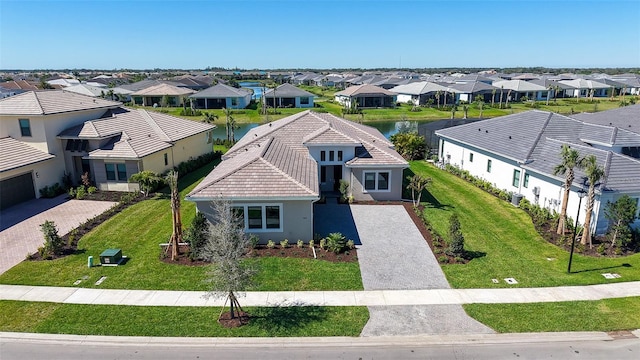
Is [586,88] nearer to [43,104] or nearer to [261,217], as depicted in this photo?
[261,217]

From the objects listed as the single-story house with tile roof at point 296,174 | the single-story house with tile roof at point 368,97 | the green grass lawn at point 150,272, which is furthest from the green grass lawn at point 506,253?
the single-story house with tile roof at point 368,97

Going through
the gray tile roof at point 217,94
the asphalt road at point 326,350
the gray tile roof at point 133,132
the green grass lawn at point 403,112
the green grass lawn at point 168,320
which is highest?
the gray tile roof at point 217,94

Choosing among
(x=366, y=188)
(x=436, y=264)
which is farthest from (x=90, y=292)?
(x=366, y=188)

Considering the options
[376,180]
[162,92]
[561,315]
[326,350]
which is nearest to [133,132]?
[376,180]

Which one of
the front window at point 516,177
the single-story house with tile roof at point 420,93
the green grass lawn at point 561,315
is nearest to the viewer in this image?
the green grass lawn at point 561,315

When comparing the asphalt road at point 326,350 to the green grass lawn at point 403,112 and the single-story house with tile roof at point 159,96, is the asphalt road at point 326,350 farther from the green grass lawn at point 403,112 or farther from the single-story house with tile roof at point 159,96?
the single-story house with tile roof at point 159,96

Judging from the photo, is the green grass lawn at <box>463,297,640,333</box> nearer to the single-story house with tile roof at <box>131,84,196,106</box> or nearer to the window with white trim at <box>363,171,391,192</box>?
the window with white trim at <box>363,171,391,192</box>

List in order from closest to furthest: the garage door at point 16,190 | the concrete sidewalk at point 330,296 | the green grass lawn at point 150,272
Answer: the concrete sidewalk at point 330,296
the green grass lawn at point 150,272
the garage door at point 16,190

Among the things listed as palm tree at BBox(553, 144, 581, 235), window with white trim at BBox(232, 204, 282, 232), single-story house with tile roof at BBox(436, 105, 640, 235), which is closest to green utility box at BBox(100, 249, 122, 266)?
window with white trim at BBox(232, 204, 282, 232)
